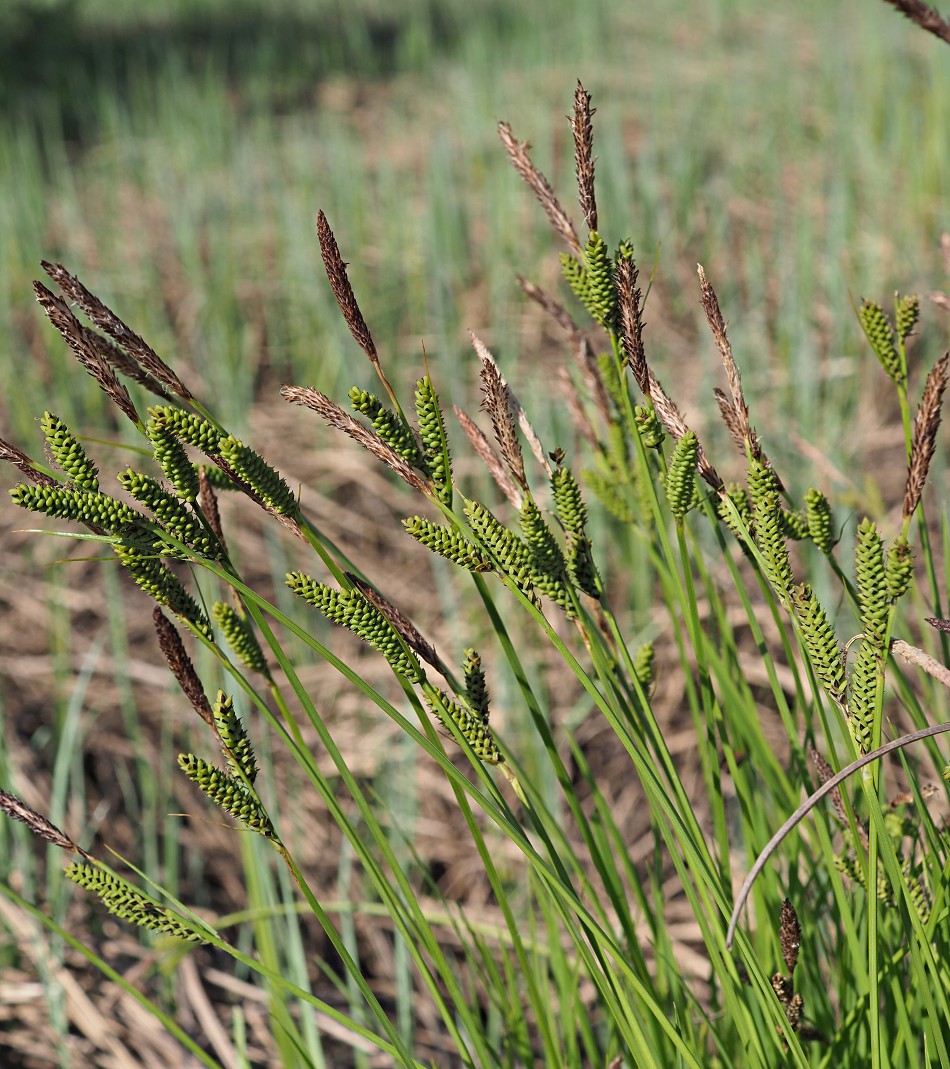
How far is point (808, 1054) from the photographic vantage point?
0.80 metres

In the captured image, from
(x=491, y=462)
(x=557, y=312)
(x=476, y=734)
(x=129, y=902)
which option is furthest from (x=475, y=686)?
(x=557, y=312)

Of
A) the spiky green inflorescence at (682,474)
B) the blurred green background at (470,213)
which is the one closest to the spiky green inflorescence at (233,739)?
the spiky green inflorescence at (682,474)

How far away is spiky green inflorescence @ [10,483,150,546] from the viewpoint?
56cm

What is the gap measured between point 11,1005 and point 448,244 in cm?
278

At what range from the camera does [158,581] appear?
0.66 meters

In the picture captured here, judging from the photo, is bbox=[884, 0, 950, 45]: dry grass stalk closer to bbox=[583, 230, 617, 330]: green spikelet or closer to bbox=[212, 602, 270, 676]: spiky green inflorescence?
bbox=[583, 230, 617, 330]: green spikelet

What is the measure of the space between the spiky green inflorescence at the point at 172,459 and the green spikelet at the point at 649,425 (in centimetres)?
30

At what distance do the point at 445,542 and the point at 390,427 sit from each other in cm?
8

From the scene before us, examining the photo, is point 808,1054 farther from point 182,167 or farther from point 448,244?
point 182,167

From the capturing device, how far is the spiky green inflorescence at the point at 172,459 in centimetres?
61

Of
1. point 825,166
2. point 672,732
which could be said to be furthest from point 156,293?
point 825,166

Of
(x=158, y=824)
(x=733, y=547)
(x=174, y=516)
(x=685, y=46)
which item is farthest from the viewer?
(x=685, y=46)

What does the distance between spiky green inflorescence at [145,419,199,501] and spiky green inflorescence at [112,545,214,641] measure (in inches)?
1.8

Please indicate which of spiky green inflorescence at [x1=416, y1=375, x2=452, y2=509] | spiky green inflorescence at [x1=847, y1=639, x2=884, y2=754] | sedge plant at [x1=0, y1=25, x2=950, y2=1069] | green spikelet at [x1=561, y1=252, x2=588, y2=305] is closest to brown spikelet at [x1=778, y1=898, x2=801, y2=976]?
sedge plant at [x1=0, y1=25, x2=950, y2=1069]
